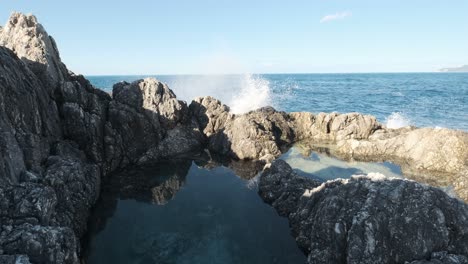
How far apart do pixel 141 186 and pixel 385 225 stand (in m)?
19.3

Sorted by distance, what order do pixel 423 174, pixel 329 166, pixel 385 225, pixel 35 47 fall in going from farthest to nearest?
pixel 329 166 → pixel 423 174 → pixel 35 47 → pixel 385 225

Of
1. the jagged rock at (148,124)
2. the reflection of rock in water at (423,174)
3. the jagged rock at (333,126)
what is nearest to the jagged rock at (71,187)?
the jagged rock at (148,124)

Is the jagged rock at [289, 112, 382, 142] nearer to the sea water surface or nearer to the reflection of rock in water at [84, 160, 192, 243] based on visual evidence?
the sea water surface

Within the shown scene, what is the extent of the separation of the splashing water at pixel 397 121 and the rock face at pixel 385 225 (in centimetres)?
3207

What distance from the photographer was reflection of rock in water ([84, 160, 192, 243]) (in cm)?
2260

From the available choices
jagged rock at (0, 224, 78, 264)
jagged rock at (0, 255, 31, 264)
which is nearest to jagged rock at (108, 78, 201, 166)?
jagged rock at (0, 224, 78, 264)

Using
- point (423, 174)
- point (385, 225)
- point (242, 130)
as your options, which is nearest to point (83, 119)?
point (242, 130)

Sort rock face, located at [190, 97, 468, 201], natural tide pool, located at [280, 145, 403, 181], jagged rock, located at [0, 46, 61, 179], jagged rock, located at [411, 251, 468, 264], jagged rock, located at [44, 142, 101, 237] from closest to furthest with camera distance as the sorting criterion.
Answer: jagged rock, located at [411, 251, 468, 264] → jagged rock, located at [0, 46, 61, 179] → jagged rock, located at [44, 142, 101, 237] → natural tide pool, located at [280, 145, 403, 181] → rock face, located at [190, 97, 468, 201]

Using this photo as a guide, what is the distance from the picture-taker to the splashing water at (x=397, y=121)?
48062 mm

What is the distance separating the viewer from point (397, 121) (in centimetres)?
5291

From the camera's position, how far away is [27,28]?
97.1ft

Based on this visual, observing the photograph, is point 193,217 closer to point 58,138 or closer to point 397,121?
point 58,138

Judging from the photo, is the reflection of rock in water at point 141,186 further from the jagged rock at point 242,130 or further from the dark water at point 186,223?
the jagged rock at point 242,130

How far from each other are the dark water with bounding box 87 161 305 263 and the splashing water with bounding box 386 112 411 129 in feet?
101
